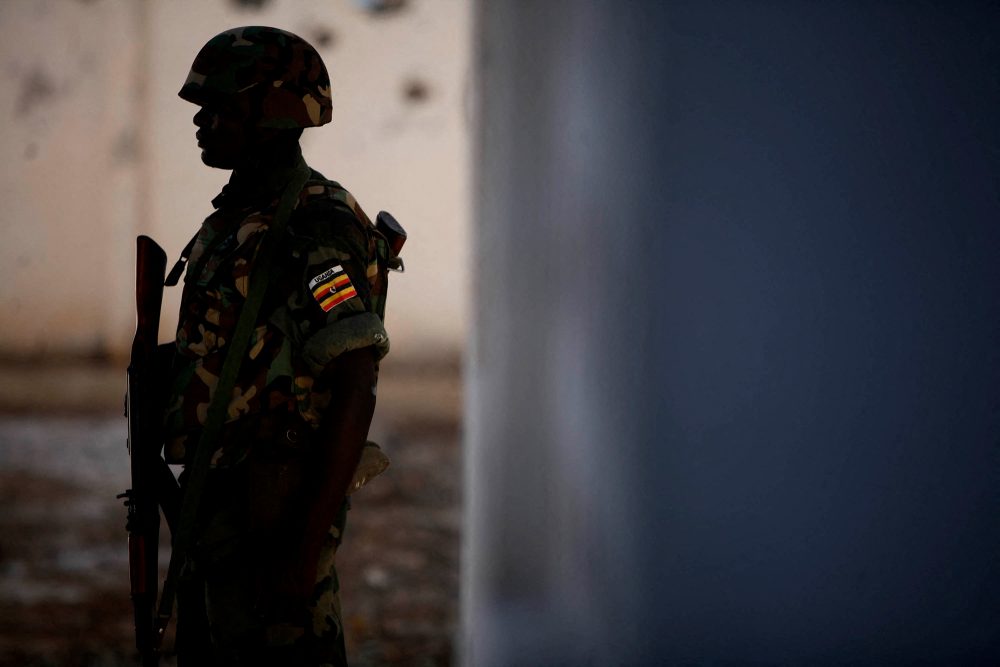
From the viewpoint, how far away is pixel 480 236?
3332mm

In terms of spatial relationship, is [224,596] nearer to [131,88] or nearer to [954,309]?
[954,309]

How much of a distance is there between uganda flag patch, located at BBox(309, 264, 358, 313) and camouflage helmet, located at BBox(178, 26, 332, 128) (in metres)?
0.22

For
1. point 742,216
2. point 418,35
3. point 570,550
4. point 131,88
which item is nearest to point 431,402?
point 418,35

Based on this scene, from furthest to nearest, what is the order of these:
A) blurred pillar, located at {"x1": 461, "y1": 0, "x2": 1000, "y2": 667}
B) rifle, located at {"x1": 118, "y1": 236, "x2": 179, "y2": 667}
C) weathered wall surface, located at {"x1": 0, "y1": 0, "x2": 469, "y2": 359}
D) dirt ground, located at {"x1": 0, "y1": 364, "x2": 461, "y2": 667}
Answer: weathered wall surface, located at {"x1": 0, "y1": 0, "x2": 469, "y2": 359}, dirt ground, located at {"x1": 0, "y1": 364, "x2": 461, "y2": 667}, blurred pillar, located at {"x1": 461, "y1": 0, "x2": 1000, "y2": 667}, rifle, located at {"x1": 118, "y1": 236, "x2": 179, "y2": 667}

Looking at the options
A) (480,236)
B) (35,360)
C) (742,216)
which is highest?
(35,360)

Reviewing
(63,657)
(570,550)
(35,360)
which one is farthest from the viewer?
(35,360)

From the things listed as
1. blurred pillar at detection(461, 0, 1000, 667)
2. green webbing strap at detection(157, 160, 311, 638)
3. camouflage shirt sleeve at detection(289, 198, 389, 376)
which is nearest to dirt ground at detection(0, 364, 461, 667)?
blurred pillar at detection(461, 0, 1000, 667)

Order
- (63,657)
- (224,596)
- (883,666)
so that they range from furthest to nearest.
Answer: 1. (63,657)
2. (883,666)
3. (224,596)

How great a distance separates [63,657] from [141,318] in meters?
1.87

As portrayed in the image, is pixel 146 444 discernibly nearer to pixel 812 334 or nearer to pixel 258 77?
pixel 258 77

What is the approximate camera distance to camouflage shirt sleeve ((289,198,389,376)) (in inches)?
51.6

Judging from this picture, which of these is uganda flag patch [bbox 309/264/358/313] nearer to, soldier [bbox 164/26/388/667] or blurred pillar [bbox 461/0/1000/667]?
soldier [bbox 164/26/388/667]

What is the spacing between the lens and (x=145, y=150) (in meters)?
5.74

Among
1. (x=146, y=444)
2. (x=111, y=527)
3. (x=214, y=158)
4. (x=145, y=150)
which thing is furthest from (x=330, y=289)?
(x=145, y=150)
